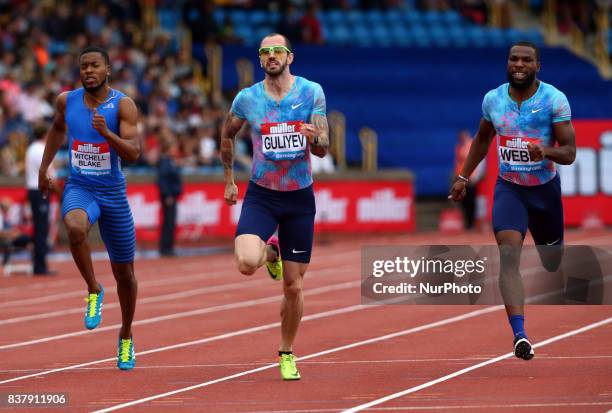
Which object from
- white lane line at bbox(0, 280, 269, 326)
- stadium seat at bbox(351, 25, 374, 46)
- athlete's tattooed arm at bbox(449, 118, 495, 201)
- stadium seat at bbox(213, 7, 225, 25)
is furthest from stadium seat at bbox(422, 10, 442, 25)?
athlete's tattooed arm at bbox(449, 118, 495, 201)

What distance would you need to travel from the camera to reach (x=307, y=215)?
33.1 feet

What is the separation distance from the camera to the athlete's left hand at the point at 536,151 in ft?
32.4

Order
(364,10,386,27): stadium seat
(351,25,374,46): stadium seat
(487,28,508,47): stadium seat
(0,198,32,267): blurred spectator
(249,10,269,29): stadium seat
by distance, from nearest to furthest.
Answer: (0,198,32,267): blurred spectator
(249,10,269,29): stadium seat
(351,25,374,46): stadium seat
(364,10,386,27): stadium seat
(487,28,508,47): stadium seat

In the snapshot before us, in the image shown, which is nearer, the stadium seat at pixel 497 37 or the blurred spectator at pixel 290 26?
the blurred spectator at pixel 290 26

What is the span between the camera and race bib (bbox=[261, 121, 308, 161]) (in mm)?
9930

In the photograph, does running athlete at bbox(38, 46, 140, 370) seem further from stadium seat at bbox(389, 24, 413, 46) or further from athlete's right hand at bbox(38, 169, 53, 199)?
stadium seat at bbox(389, 24, 413, 46)

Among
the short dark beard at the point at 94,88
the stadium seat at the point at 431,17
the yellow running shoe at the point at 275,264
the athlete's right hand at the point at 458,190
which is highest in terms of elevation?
the stadium seat at the point at 431,17

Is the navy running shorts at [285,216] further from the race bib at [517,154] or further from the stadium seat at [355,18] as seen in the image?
the stadium seat at [355,18]

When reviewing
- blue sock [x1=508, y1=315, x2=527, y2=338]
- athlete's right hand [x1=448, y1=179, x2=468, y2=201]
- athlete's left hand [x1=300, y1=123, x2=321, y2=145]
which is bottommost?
blue sock [x1=508, y1=315, x2=527, y2=338]

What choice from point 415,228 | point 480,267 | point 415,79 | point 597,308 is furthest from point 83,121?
point 415,79

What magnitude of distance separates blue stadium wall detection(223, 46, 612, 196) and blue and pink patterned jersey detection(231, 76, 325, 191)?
67.8 feet

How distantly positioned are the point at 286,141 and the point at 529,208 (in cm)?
187

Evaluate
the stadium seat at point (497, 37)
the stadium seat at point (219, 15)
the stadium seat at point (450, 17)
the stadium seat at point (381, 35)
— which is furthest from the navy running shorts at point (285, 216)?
the stadium seat at point (450, 17)

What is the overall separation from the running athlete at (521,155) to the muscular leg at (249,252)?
5.15 ft
